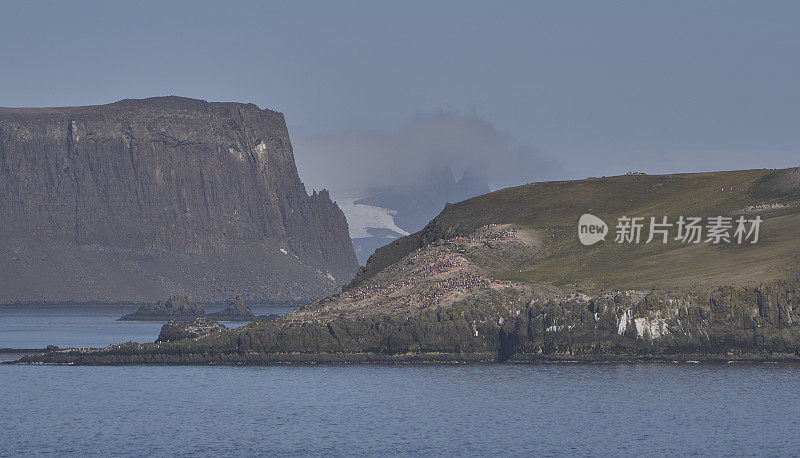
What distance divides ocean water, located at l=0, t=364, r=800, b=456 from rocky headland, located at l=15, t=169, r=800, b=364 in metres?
3.96

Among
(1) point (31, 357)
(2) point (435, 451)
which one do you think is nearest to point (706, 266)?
(2) point (435, 451)

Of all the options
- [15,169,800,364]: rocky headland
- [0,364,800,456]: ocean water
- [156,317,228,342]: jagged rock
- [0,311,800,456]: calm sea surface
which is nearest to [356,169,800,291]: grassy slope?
[15,169,800,364]: rocky headland

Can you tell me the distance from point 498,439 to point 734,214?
6544 cm

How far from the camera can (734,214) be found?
13250cm

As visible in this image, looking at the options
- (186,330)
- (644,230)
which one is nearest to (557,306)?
(644,230)

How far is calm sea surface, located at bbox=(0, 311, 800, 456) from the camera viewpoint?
7331 cm

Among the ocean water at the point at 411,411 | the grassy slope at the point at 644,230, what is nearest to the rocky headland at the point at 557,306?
the grassy slope at the point at 644,230

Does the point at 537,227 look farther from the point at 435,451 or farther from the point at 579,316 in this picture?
the point at 435,451

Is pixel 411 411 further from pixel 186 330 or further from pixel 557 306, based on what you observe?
pixel 186 330

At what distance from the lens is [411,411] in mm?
85250

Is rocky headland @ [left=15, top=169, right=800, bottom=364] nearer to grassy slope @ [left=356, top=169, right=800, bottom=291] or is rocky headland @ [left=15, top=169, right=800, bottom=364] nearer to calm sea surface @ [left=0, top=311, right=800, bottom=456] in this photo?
grassy slope @ [left=356, top=169, right=800, bottom=291]

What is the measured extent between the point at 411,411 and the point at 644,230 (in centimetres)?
5749

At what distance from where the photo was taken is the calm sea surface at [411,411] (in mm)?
73312

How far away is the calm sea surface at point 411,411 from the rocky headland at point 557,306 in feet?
13.4
